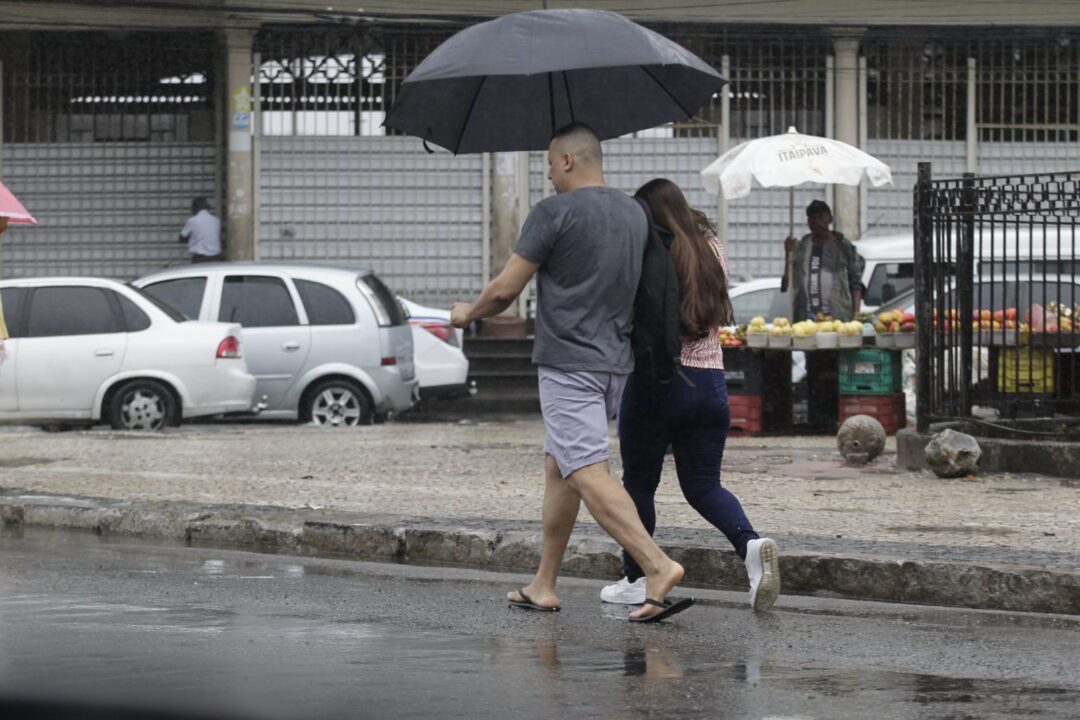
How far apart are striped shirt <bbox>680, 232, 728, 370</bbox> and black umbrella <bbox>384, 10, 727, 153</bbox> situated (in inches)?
34.4

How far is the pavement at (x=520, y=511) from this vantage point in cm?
776

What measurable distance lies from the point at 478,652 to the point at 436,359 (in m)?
12.6

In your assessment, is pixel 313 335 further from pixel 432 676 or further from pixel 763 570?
pixel 432 676

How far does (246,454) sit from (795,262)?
5323 millimetres

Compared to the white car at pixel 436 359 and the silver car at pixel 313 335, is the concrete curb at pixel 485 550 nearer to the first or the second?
the silver car at pixel 313 335

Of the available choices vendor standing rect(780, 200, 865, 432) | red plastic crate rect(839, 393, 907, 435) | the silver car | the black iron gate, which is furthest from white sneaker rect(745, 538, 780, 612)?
the silver car

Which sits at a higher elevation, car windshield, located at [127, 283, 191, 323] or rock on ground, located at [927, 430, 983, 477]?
car windshield, located at [127, 283, 191, 323]

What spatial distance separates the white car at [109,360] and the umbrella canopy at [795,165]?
465cm

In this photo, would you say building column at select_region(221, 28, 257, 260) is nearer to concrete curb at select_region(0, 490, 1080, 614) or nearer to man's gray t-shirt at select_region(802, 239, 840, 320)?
man's gray t-shirt at select_region(802, 239, 840, 320)

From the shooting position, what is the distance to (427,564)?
877 cm

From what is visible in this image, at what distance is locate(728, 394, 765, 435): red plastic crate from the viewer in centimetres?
1579

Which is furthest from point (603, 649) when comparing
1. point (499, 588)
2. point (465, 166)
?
point (465, 166)

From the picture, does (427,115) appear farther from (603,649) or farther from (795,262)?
(795,262)

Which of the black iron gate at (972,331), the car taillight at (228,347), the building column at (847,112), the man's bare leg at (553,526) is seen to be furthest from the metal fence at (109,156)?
the man's bare leg at (553,526)
